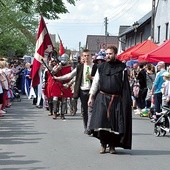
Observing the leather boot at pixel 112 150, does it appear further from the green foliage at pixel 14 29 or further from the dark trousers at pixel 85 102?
the green foliage at pixel 14 29

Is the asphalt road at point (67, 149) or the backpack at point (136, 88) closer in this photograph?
the asphalt road at point (67, 149)

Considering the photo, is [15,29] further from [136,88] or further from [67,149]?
[67,149]

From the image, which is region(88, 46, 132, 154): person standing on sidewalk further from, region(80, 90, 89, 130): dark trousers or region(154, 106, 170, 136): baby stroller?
region(154, 106, 170, 136): baby stroller

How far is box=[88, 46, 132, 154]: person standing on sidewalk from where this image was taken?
998 centimetres

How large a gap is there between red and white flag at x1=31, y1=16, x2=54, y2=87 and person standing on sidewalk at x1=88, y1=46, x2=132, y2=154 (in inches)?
224

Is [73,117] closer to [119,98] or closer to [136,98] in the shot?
[136,98]

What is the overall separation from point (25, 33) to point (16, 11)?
441cm

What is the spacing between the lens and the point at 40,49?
15.9 metres

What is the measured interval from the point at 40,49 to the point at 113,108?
6310mm

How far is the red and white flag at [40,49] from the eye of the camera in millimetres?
15727

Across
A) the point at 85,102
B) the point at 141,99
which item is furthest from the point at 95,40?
the point at 85,102

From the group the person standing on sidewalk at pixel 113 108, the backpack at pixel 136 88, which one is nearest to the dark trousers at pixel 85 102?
the person standing on sidewalk at pixel 113 108

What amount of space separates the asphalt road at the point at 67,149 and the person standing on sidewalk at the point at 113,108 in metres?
0.33

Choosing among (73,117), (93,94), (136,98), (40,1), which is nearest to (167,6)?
(40,1)
